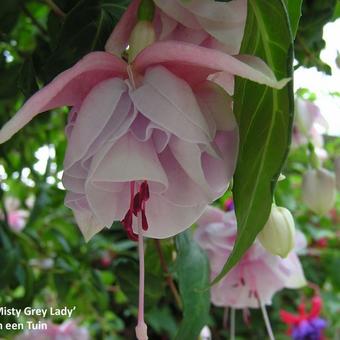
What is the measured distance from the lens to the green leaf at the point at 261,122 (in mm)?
241

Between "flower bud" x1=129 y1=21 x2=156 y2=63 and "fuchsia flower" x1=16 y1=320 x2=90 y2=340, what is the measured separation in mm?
750

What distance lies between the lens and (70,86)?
261 millimetres

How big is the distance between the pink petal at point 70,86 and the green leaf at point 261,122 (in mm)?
63

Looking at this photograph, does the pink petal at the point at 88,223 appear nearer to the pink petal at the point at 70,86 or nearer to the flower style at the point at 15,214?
the pink petal at the point at 70,86

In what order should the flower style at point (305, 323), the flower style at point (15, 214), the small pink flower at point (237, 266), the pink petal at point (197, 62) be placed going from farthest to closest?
the flower style at point (305, 323) → the flower style at point (15, 214) → the small pink flower at point (237, 266) → the pink petal at point (197, 62)

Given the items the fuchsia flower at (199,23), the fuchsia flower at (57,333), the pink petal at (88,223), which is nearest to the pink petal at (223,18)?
the fuchsia flower at (199,23)

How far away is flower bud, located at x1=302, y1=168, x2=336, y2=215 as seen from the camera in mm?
634

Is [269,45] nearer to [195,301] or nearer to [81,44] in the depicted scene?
[81,44]

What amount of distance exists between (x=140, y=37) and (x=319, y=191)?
0.41m

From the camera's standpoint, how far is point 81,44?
351mm

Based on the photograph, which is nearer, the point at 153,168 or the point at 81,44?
the point at 153,168

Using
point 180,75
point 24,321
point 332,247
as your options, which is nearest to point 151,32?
point 180,75

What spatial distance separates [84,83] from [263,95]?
0.08m

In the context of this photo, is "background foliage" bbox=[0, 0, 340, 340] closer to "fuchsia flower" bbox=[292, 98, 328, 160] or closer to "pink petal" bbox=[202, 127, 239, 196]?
"pink petal" bbox=[202, 127, 239, 196]
